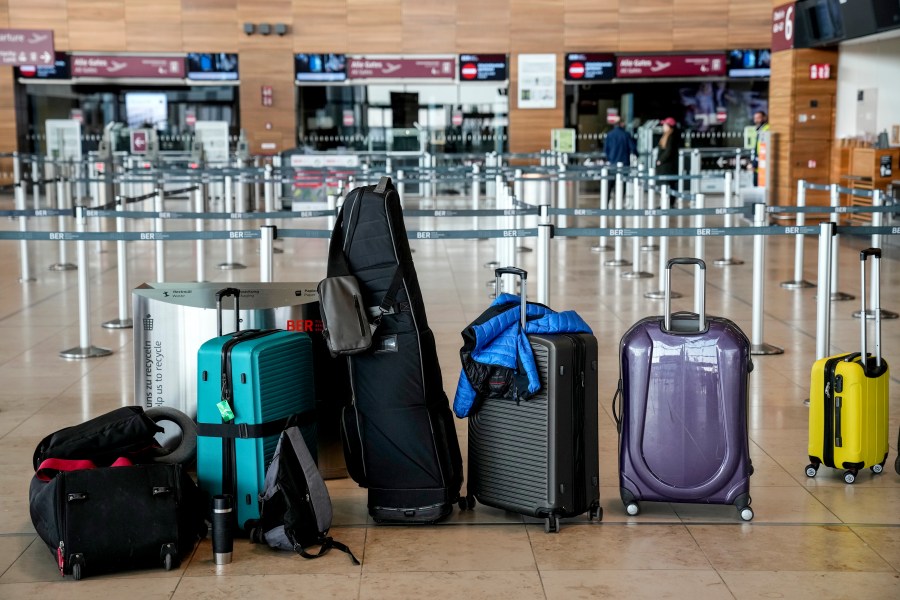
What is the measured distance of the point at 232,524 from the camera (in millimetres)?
4551

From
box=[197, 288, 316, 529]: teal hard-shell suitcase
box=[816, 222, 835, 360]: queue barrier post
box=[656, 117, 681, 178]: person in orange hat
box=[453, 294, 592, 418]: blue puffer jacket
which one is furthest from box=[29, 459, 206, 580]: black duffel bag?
box=[656, 117, 681, 178]: person in orange hat

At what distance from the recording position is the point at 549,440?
15.7ft

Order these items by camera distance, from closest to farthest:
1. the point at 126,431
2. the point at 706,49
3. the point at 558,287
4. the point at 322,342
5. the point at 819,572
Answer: the point at 819,572, the point at 126,431, the point at 322,342, the point at 558,287, the point at 706,49

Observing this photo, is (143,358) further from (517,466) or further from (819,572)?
(819,572)

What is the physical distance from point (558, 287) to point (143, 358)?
6892 mm

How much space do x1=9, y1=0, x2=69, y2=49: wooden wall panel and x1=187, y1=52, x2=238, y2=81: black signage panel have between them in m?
2.59

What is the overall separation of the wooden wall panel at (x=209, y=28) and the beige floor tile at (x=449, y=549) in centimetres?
2158

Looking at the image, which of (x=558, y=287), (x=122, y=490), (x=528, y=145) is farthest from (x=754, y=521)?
(x=528, y=145)

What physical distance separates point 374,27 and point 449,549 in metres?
21.6

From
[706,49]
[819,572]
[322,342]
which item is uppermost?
[706,49]

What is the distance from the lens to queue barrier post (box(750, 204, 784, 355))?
8492mm

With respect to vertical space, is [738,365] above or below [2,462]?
above

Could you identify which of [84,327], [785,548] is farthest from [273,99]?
[785,548]

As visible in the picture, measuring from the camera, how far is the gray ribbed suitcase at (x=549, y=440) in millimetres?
4754
